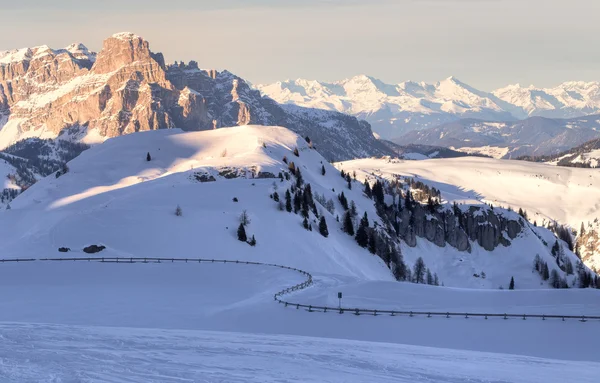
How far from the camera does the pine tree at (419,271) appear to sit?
534 feet

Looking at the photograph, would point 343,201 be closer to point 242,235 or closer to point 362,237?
point 362,237

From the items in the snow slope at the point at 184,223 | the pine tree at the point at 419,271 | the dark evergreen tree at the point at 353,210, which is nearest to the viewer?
the snow slope at the point at 184,223

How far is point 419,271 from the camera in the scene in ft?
548

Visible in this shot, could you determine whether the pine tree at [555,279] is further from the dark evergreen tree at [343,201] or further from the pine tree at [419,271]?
the dark evergreen tree at [343,201]

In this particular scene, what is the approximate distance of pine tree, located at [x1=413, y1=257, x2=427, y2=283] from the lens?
534 feet

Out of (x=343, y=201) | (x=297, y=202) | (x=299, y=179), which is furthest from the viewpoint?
(x=343, y=201)

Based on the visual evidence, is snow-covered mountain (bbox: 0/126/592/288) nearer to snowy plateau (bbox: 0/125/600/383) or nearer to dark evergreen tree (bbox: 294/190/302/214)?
dark evergreen tree (bbox: 294/190/302/214)

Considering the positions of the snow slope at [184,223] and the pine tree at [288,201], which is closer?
the snow slope at [184,223]

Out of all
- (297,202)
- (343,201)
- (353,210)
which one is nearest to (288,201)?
(297,202)

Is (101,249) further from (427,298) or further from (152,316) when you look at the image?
(427,298)

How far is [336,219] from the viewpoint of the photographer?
160000 mm

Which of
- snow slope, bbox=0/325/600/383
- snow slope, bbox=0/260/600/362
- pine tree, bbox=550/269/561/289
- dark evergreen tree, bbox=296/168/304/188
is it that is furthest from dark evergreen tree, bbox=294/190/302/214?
snow slope, bbox=0/325/600/383

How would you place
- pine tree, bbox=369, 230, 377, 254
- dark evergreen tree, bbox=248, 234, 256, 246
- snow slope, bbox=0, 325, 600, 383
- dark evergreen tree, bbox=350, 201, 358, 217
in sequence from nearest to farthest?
snow slope, bbox=0, 325, 600, 383
dark evergreen tree, bbox=248, 234, 256, 246
pine tree, bbox=369, 230, 377, 254
dark evergreen tree, bbox=350, 201, 358, 217

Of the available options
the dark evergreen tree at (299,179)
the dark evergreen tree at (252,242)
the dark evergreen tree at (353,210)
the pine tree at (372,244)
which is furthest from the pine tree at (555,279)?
the dark evergreen tree at (252,242)
